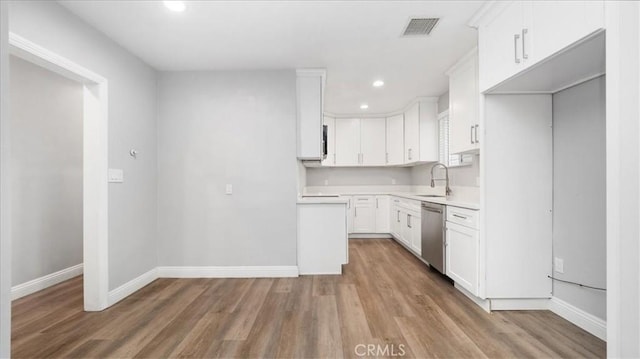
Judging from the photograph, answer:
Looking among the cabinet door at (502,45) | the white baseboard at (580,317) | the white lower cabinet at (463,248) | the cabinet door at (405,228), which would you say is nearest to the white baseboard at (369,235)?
the cabinet door at (405,228)

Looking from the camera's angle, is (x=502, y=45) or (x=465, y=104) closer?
(x=502, y=45)

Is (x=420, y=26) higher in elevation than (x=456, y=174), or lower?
higher

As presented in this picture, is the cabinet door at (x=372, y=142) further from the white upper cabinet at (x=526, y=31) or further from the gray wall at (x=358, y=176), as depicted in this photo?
the white upper cabinet at (x=526, y=31)

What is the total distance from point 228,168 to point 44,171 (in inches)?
80.1

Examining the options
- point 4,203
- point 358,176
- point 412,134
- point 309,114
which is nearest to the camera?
point 4,203

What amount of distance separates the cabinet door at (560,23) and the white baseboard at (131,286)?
397cm

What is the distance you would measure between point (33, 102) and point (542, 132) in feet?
16.9

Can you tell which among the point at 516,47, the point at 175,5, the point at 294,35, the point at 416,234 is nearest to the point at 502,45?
the point at 516,47

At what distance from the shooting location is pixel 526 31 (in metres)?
2.05

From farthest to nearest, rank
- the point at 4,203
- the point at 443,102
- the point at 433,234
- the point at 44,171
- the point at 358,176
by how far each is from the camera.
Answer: the point at 358,176
the point at 443,102
the point at 433,234
the point at 44,171
the point at 4,203

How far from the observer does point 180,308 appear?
9.07 feet

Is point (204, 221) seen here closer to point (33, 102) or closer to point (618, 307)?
point (33, 102)

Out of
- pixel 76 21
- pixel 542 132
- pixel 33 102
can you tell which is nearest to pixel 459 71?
pixel 542 132

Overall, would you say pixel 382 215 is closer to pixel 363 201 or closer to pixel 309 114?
pixel 363 201
